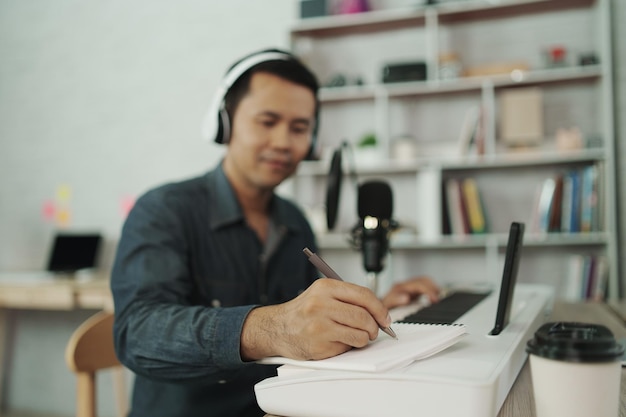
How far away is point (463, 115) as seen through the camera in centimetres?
320

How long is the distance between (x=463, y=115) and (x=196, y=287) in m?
2.28

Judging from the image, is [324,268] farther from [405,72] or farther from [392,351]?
[405,72]

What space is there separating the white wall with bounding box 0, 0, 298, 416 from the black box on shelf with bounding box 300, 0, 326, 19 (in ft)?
0.73

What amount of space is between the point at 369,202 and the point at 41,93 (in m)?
3.36

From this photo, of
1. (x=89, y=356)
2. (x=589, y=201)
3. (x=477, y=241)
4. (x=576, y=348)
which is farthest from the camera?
(x=477, y=241)

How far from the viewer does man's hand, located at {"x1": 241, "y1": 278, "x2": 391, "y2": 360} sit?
0.65 meters

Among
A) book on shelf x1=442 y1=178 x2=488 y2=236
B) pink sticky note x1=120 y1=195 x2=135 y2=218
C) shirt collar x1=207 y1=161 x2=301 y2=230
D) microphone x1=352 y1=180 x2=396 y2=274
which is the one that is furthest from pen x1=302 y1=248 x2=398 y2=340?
pink sticky note x1=120 y1=195 x2=135 y2=218

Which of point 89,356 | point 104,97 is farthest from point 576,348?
point 104,97

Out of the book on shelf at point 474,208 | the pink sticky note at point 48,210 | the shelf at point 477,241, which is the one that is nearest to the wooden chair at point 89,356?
the shelf at point 477,241

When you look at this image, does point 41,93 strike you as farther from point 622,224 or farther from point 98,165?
point 622,224

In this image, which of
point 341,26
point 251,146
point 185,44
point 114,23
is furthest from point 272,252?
point 114,23

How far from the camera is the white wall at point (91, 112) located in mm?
3576

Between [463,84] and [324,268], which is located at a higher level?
[463,84]

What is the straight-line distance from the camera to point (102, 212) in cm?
371
